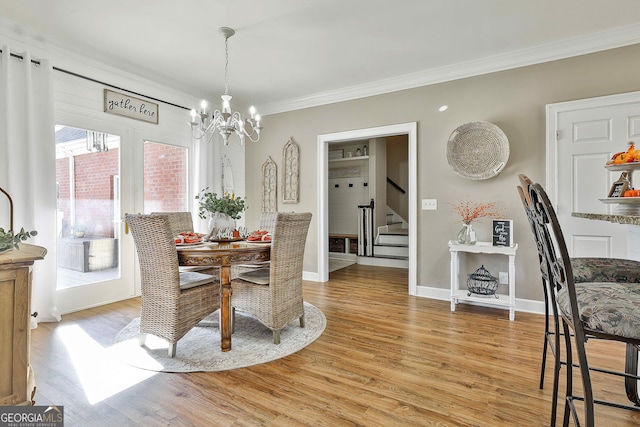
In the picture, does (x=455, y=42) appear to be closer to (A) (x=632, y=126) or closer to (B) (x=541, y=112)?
(B) (x=541, y=112)

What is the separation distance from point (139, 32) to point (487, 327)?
4138 mm

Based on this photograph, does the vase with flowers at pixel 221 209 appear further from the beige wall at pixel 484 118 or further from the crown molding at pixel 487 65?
the crown molding at pixel 487 65

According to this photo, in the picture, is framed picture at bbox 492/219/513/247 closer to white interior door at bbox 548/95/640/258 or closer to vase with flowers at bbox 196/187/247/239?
white interior door at bbox 548/95/640/258

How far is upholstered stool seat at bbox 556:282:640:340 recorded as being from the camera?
995mm

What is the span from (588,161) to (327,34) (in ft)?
8.93

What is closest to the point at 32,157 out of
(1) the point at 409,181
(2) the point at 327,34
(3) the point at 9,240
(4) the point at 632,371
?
(3) the point at 9,240

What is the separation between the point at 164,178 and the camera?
14.0ft

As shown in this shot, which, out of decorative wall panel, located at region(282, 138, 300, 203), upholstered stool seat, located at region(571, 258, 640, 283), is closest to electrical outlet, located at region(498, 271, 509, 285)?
upholstered stool seat, located at region(571, 258, 640, 283)

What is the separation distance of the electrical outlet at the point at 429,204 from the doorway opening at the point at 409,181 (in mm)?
105

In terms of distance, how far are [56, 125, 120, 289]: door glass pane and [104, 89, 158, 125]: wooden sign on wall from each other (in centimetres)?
31

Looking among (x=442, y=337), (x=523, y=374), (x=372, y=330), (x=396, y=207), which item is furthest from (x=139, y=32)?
(x=396, y=207)

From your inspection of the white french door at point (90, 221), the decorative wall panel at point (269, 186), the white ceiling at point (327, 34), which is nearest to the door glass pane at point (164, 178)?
the white french door at point (90, 221)

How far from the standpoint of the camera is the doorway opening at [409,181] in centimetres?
399

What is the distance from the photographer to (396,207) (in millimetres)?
7555
